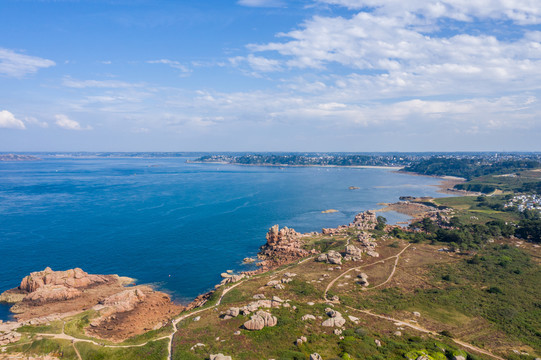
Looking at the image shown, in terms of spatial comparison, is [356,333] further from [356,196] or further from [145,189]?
[145,189]

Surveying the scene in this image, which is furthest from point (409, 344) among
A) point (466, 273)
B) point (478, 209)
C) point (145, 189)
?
point (145, 189)

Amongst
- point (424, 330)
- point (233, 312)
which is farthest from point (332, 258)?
point (233, 312)

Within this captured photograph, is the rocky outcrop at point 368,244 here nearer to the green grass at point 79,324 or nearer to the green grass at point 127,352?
the green grass at point 127,352

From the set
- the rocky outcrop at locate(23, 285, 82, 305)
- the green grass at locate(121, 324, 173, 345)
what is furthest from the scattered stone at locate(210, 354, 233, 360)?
the rocky outcrop at locate(23, 285, 82, 305)

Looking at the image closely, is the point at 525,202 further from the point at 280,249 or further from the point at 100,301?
the point at 100,301

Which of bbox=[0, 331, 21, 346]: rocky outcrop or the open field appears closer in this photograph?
the open field

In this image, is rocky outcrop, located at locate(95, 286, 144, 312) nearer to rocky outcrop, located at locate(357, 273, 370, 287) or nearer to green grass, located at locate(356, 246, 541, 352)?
green grass, located at locate(356, 246, 541, 352)

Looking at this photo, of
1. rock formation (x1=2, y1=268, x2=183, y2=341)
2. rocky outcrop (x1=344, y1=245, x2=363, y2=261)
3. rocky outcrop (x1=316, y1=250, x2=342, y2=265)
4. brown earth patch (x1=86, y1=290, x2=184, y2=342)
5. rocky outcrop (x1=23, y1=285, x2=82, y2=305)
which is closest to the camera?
brown earth patch (x1=86, y1=290, x2=184, y2=342)

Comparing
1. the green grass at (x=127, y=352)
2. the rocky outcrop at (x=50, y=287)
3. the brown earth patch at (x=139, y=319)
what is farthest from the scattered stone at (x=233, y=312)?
the rocky outcrop at (x=50, y=287)
